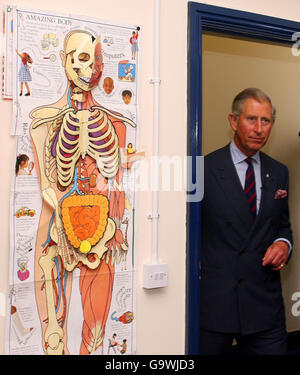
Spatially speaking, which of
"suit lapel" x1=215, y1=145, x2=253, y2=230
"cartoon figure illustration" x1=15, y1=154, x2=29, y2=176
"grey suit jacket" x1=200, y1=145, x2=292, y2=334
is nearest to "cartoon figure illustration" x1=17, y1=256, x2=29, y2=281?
"cartoon figure illustration" x1=15, y1=154, x2=29, y2=176

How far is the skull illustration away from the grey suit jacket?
0.63m

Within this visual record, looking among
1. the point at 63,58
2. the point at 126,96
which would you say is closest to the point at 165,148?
the point at 126,96

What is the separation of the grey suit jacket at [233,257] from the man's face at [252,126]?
0.12 meters

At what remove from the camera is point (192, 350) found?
161cm

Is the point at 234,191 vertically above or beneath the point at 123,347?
above

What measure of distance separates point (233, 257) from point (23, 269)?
91 cm

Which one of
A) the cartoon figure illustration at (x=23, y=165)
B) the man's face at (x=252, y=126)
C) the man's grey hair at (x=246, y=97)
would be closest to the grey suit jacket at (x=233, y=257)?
the man's face at (x=252, y=126)

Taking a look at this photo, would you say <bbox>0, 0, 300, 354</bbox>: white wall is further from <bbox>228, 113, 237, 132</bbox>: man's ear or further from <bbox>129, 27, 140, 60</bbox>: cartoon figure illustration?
<bbox>228, 113, 237, 132</bbox>: man's ear

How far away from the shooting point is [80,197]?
143cm

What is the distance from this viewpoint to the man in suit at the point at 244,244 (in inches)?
69.5

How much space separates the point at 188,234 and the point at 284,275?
864 mm

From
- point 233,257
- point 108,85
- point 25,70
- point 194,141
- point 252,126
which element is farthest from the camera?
point 252,126

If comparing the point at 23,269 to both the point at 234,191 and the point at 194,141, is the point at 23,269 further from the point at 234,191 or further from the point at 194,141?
the point at 234,191

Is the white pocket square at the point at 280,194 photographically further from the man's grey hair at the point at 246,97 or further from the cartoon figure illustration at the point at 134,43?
the cartoon figure illustration at the point at 134,43
